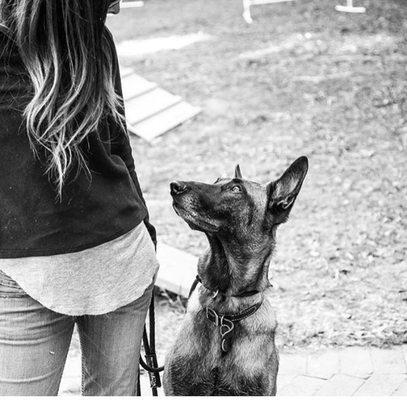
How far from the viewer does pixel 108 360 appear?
2.26 meters

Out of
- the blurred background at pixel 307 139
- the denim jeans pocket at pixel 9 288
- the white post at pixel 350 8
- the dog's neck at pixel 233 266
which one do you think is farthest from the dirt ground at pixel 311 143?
the denim jeans pocket at pixel 9 288

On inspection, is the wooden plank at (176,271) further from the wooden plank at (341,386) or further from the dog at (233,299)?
the dog at (233,299)

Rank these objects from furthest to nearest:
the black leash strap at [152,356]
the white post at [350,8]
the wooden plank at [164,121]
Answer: the white post at [350,8]
the wooden plank at [164,121]
the black leash strap at [152,356]

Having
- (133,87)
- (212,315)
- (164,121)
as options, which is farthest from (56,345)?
(133,87)

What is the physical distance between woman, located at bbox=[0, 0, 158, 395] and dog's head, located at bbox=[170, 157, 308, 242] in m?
0.87

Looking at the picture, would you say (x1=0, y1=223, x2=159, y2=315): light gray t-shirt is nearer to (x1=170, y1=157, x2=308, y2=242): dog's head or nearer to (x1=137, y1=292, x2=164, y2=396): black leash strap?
(x1=137, y1=292, x2=164, y2=396): black leash strap

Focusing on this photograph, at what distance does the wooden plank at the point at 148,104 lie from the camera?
28.1 ft

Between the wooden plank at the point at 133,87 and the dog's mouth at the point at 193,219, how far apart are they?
5.83m

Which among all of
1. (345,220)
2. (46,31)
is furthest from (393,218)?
(46,31)

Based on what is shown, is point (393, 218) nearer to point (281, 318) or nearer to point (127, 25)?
point (281, 318)

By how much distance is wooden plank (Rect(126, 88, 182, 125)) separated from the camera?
8578mm

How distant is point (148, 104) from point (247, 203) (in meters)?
5.86

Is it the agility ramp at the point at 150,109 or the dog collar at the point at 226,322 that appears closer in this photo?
the dog collar at the point at 226,322

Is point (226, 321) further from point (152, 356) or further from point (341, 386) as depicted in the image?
point (341, 386)
